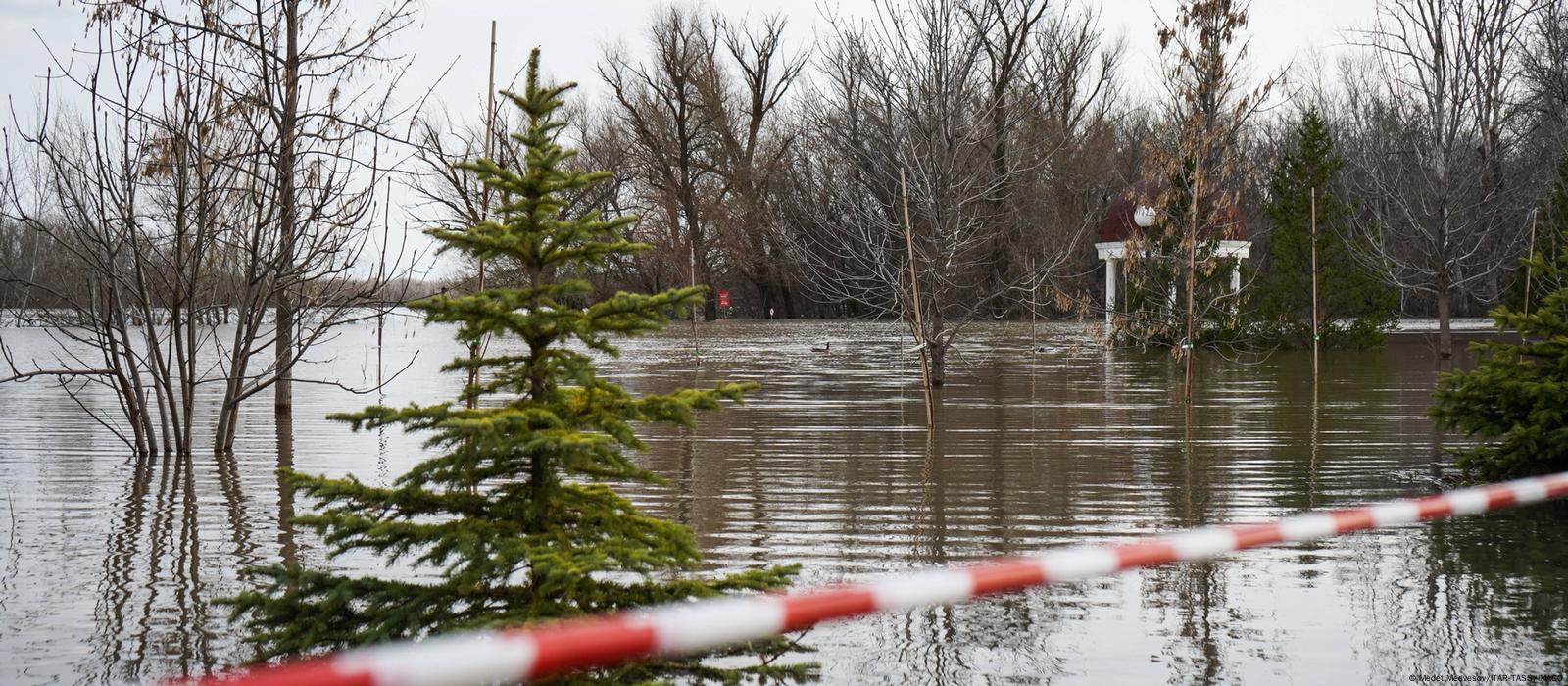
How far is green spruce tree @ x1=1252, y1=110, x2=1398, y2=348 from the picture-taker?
30.5 meters

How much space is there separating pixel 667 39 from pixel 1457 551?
56563 mm

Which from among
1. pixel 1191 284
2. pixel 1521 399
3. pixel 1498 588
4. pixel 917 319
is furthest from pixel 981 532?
pixel 1191 284

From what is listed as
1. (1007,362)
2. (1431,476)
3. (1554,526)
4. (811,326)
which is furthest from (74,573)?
(811,326)


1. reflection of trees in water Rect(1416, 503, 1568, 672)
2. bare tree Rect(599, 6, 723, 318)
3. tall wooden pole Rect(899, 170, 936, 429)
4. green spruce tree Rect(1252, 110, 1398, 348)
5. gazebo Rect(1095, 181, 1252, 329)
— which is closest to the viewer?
reflection of trees in water Rect(1416, 503, 1568, 672)

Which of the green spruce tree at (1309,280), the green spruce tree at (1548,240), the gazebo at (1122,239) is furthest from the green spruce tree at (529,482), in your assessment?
the green spruce tree at (1309,280)

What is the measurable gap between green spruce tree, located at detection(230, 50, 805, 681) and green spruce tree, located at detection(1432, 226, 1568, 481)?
24.1 ft

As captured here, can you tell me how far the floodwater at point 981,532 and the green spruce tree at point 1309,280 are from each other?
38.2 feet

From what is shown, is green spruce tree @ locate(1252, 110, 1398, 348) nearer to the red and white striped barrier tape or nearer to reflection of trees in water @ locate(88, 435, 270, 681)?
reflection of trees in water @ locate(88, 435, 270, 681)

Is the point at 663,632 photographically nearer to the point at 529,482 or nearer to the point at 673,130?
the point at 529,482

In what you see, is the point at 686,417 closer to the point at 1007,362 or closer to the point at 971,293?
the point at 1007,362

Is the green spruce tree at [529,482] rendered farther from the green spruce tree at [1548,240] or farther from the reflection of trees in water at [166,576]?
the green spruce tree at [1548,240]

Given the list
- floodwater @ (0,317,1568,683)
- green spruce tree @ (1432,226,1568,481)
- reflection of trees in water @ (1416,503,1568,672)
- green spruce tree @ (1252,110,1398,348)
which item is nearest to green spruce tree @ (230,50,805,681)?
floodwater @ (0,317,1568,683)

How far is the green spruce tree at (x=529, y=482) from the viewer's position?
417 cm

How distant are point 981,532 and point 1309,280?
23416mm
